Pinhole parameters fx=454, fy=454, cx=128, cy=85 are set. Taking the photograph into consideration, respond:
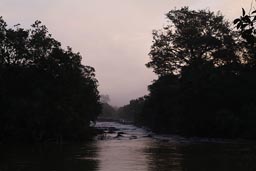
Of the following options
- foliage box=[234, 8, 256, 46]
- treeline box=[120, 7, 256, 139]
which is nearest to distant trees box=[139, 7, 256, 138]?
treeline box=[120, 7, 256, 139]

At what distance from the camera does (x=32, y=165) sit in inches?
1067

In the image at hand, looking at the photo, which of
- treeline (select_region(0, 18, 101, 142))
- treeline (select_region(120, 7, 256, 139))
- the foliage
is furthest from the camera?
treeline (select_region(120, 7, 256, 139))

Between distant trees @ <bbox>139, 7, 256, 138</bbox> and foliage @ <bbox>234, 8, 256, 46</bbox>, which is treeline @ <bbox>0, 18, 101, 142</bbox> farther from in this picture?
foliage @ <bbox>234, 8, 256, 46</bbox>

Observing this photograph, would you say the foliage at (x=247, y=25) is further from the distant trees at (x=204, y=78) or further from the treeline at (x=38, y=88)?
the distant trees at (x=204, y=78)

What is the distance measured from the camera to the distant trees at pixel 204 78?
62.1 m

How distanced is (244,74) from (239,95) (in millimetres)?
3398

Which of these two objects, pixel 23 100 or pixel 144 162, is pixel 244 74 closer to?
pixel 23 100

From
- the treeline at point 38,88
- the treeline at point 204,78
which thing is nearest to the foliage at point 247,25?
the treeline at point 38,88

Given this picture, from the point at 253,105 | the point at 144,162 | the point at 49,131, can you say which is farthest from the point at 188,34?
the point at 144,162

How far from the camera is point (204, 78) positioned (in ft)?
218

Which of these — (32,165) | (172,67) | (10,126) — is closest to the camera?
(32,165)

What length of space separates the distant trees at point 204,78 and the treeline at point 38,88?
1902 cm

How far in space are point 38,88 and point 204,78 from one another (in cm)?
2612

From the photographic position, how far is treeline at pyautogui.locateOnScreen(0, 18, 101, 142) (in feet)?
165
